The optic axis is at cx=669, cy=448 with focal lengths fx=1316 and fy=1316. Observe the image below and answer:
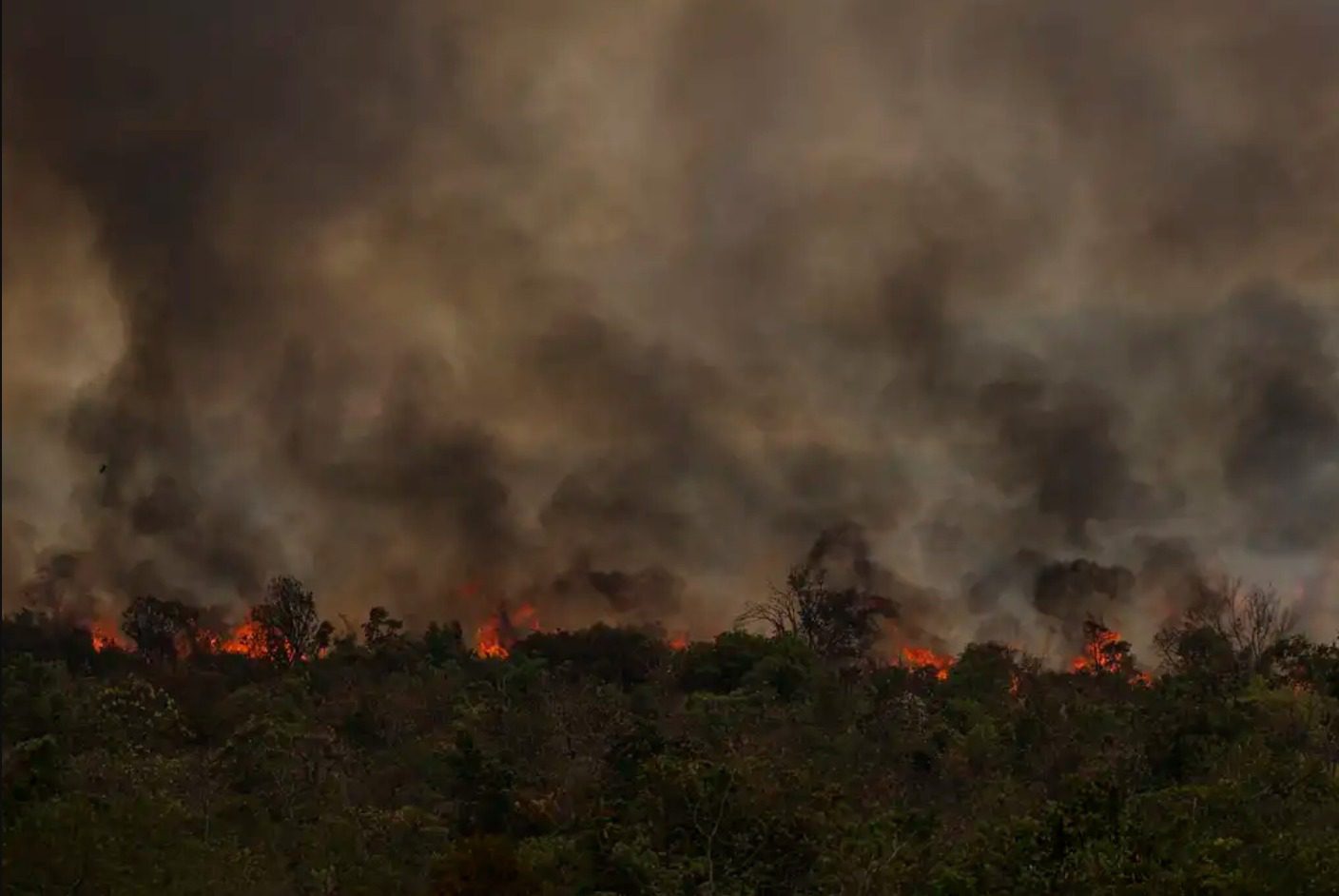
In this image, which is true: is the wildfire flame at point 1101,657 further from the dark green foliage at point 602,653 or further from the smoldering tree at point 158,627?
the smoldering tree at point 158,627

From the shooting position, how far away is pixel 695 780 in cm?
4344

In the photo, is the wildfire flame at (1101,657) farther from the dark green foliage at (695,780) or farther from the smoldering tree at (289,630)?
the smoldering tree at (289,630)

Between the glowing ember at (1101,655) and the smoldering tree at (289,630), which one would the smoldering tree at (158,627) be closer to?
the smoldering tree at (289,630)

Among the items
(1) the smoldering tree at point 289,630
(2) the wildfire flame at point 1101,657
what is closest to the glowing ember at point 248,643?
(1) the smoldering tree at point 289,630

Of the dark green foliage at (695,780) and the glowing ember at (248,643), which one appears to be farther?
the glowing ember at (248,643)

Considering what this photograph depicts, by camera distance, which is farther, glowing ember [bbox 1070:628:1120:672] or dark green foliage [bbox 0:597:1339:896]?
glowing ember [bbox 1070:628:1120:672]

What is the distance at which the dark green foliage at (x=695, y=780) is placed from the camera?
132 feet

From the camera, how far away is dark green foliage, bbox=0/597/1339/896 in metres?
40.2

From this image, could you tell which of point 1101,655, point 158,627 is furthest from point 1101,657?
point 158,627

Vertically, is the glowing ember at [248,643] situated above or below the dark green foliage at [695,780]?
above

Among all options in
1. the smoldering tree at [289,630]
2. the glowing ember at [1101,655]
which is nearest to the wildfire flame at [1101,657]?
Result: the glowing ember at [1101,655]

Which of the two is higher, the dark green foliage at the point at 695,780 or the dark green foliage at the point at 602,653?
the dark green foliage at the point at 602,653

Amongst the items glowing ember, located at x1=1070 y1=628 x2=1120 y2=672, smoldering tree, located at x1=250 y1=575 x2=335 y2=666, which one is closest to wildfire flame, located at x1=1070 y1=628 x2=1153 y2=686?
glowing ember, located at x1=1070 y1=628 x2=1120 y2=672

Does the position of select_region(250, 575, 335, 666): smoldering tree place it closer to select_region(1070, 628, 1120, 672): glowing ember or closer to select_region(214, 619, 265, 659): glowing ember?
select_region(214, 619, 265, 659): glowing ember
